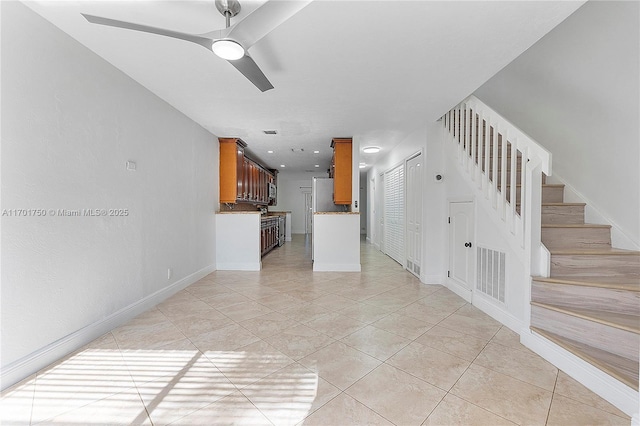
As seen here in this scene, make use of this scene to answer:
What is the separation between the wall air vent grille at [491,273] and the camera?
258 cm

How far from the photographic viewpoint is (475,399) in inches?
58.7

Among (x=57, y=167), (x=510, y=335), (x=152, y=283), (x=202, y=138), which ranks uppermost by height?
(x=202, y=138)

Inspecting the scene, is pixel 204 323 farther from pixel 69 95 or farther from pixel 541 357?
pixel 541 357

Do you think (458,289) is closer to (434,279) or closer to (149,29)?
(434,279)

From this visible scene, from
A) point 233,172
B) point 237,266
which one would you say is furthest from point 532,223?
point 233,172

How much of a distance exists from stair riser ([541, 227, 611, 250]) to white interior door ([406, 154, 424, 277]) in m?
1.81

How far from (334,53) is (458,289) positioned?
3.21 m

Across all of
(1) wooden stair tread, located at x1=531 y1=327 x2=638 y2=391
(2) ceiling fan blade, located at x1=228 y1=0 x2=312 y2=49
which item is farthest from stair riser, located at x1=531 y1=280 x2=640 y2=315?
(2) ceiling fan blade, located at x1=228 y1=0 x2=312 y2=49

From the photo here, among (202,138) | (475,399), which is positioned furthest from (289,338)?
(202,138)

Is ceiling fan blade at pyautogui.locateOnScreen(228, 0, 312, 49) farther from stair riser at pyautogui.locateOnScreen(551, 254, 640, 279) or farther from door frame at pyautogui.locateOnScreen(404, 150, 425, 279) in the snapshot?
door frame at pyautogui.locateOnScreen(404, 150, 425, 279)

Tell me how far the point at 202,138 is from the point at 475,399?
4.56 metres

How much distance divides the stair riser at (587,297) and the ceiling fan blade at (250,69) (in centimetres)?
277

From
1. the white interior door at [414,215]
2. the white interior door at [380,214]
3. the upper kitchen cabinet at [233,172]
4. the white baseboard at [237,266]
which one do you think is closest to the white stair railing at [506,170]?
the white interior door at [414,215]

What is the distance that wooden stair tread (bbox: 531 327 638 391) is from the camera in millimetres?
1431
